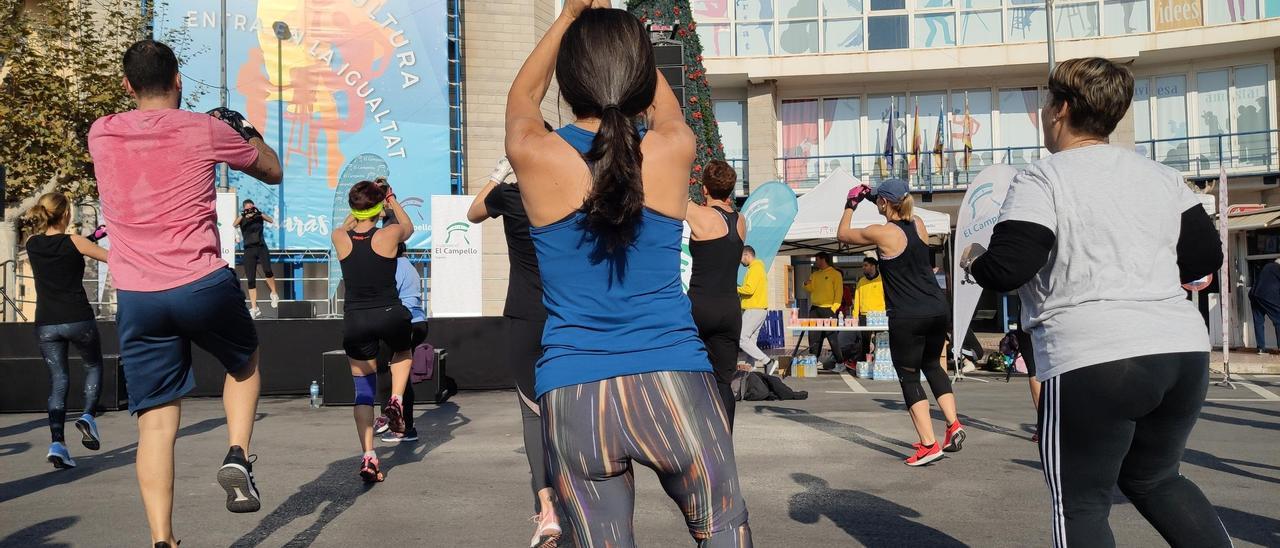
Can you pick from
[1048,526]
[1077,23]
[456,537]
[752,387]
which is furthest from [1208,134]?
[456,537]

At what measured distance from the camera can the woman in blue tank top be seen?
2197mm

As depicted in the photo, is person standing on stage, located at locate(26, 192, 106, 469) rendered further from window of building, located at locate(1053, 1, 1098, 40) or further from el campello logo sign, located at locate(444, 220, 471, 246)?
window of building, located at locate(1053, 1, 1098, 40)

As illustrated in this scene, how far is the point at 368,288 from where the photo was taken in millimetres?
6605

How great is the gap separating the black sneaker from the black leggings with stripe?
2785 mm

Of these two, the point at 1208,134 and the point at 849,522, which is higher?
the point at 1208,134

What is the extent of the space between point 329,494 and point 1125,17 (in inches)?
1051

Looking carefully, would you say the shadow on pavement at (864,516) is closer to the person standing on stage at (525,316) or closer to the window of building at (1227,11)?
the person standing on stage at (525,316)

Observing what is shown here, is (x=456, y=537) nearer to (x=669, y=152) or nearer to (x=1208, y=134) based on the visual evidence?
(x=669, y=152)

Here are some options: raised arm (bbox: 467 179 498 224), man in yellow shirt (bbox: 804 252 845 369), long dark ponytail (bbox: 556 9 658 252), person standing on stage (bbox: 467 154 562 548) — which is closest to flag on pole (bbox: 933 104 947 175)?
man in yellow shirt (bbox: 804 252 845 369)

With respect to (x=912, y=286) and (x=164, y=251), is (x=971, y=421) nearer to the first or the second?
(x=912, y=286)

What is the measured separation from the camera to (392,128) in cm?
2253

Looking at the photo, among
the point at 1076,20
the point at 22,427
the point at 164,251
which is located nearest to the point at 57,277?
the point at 22,427

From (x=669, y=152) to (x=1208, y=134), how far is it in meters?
28.5

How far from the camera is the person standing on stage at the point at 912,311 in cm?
691
